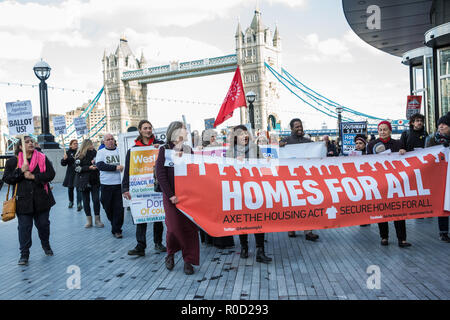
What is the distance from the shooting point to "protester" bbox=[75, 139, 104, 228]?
8.20 metres

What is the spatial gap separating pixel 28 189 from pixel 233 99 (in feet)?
18.0

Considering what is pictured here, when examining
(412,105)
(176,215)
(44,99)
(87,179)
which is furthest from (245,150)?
(44,99)

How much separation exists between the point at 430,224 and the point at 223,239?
12.4 ft

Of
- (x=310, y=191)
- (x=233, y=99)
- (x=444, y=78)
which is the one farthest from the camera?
(x=444, y=78)

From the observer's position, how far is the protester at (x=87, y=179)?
8203mm

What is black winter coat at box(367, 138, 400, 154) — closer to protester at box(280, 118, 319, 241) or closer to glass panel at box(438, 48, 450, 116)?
protester at box(280, 118, 319, 241)

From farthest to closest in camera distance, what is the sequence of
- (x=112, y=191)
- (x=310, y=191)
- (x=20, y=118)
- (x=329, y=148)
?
(x=329, y=148) < (x=112, y=191) < (x=20, y=118) < (x=310, y=191)

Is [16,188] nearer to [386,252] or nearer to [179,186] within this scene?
[179,186]

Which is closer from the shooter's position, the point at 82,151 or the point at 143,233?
the point at 143,233

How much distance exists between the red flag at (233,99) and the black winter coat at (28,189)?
15.9ft

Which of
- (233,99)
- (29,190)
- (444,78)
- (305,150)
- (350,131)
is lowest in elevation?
(29,190)

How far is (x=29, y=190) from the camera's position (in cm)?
570

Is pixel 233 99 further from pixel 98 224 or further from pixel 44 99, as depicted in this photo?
pixel 44 99

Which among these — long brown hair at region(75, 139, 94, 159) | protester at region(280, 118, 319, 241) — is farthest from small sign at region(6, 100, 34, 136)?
protester at region(280, 118, 319, 241)
